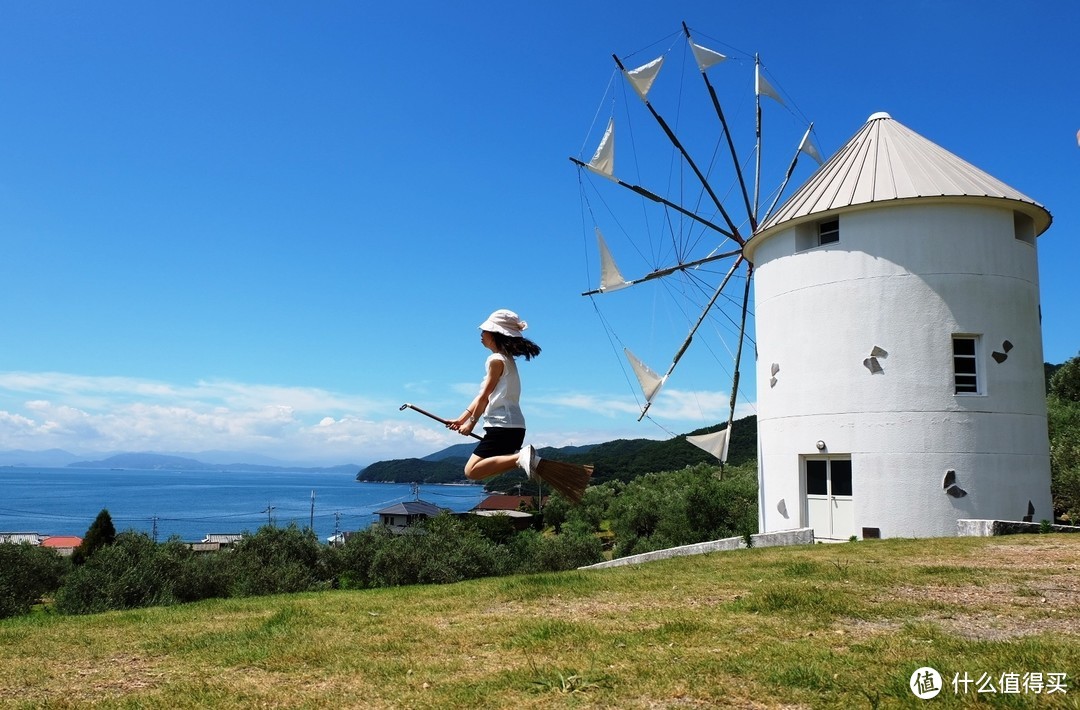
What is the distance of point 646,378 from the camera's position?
25344mm

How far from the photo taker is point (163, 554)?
17.3 meters

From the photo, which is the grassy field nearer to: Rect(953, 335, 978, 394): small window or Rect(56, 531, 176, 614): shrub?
Rect(56, 531, 176, 614): shrub

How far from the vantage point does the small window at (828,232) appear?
1984 cm

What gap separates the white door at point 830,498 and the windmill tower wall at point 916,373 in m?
0.03

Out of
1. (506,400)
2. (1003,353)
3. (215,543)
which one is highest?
(1003,353)

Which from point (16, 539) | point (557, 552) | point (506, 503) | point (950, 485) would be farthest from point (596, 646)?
point (506, 503)

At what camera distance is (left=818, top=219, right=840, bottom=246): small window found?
1984 centimetres

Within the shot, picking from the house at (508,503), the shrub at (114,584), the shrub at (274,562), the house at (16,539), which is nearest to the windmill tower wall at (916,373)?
the shrub at (274,562)

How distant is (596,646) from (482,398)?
228 centimetres

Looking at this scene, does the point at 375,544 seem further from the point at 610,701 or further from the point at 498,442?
the point at 610,701

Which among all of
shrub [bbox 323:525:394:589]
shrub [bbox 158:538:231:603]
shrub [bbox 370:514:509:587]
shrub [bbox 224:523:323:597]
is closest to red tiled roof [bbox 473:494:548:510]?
shrub [bbox 224:523:323:597]

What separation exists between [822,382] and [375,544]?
38.7 ft

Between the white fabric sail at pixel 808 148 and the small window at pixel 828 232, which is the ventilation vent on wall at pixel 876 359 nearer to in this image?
the small window at pixel 828 232

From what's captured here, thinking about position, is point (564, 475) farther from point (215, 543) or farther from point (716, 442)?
point (215, 543)
